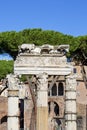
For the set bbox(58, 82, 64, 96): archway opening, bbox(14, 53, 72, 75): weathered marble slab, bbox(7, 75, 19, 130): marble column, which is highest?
bbox(58, 82, 64, 96): archway opening

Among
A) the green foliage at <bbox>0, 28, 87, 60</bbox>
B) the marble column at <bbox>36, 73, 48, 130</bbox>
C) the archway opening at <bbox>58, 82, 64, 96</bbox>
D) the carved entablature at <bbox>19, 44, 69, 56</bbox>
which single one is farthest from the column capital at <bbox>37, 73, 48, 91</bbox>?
the archway opening at <bbox>58, 82, 64, 96</bbox>

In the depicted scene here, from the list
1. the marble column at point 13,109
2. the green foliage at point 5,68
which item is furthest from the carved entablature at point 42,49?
the green foliage at point 5,68

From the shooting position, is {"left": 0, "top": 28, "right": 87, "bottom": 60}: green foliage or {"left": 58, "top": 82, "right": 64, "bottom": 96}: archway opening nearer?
{"left": 0, "top": 28, "right": 87, "bottom": 60}: green foliage

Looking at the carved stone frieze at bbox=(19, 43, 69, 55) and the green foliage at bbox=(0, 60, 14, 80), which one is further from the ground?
the green foliage at bbox=(0, 60, 14, 80)

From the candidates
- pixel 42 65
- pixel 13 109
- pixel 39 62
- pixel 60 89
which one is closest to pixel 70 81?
pixel 42 65

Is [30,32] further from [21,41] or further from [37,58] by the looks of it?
[37,58]

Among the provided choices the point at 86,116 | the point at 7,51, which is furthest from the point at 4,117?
the point at 7,51

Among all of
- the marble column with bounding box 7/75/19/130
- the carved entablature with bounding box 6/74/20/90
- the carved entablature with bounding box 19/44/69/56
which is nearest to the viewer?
the marble column with bounding box 7/75/19/130

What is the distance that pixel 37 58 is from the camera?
1700cm

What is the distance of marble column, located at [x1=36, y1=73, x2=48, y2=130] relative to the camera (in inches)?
657

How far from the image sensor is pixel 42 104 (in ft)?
55.0

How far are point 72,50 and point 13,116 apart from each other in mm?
8416

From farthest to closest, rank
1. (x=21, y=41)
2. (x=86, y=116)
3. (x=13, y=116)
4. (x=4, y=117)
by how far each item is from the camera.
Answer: (x=4, y=117) < (x=86, y=116) < (x=21, y=41) < (x=13, y=116)

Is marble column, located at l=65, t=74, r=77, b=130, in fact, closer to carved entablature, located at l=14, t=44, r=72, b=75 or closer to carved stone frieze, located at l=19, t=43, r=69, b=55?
carved entablature, located at l=14, t=44, r=72, b=75
